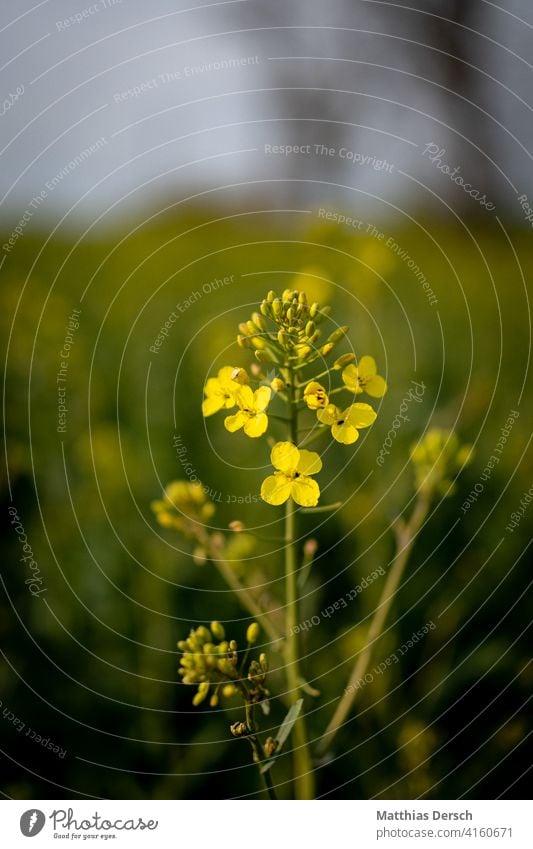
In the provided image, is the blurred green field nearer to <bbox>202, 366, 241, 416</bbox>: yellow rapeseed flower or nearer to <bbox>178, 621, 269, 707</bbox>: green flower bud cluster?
<bbox>178, 621, 269, 707</bbox>: green flower bud cluster

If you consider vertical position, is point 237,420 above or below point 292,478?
above

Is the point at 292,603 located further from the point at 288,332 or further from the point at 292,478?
the point at 288,332

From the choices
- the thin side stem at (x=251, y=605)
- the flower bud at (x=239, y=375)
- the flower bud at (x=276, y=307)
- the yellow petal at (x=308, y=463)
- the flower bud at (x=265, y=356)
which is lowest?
the thin side stem at (x=251, y=605)

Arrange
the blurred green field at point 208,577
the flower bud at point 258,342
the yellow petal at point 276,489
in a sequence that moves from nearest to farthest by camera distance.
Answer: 1. the yellow petal at point 276,489
2. the flower bud at point 258,342
3. the blurred green field at point 208,577

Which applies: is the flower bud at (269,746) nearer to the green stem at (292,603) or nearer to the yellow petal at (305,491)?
the green stem at (292,603)

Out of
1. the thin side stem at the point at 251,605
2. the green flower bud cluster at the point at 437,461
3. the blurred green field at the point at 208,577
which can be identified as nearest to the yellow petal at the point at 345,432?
the thin side stem at the point at 251,605

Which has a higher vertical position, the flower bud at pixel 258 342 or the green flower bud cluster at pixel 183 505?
the flower bud at pixel 258 342

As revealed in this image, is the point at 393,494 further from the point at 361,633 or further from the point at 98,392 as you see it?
the point at 98,392

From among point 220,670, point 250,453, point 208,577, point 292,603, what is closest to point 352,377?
point 292,603
